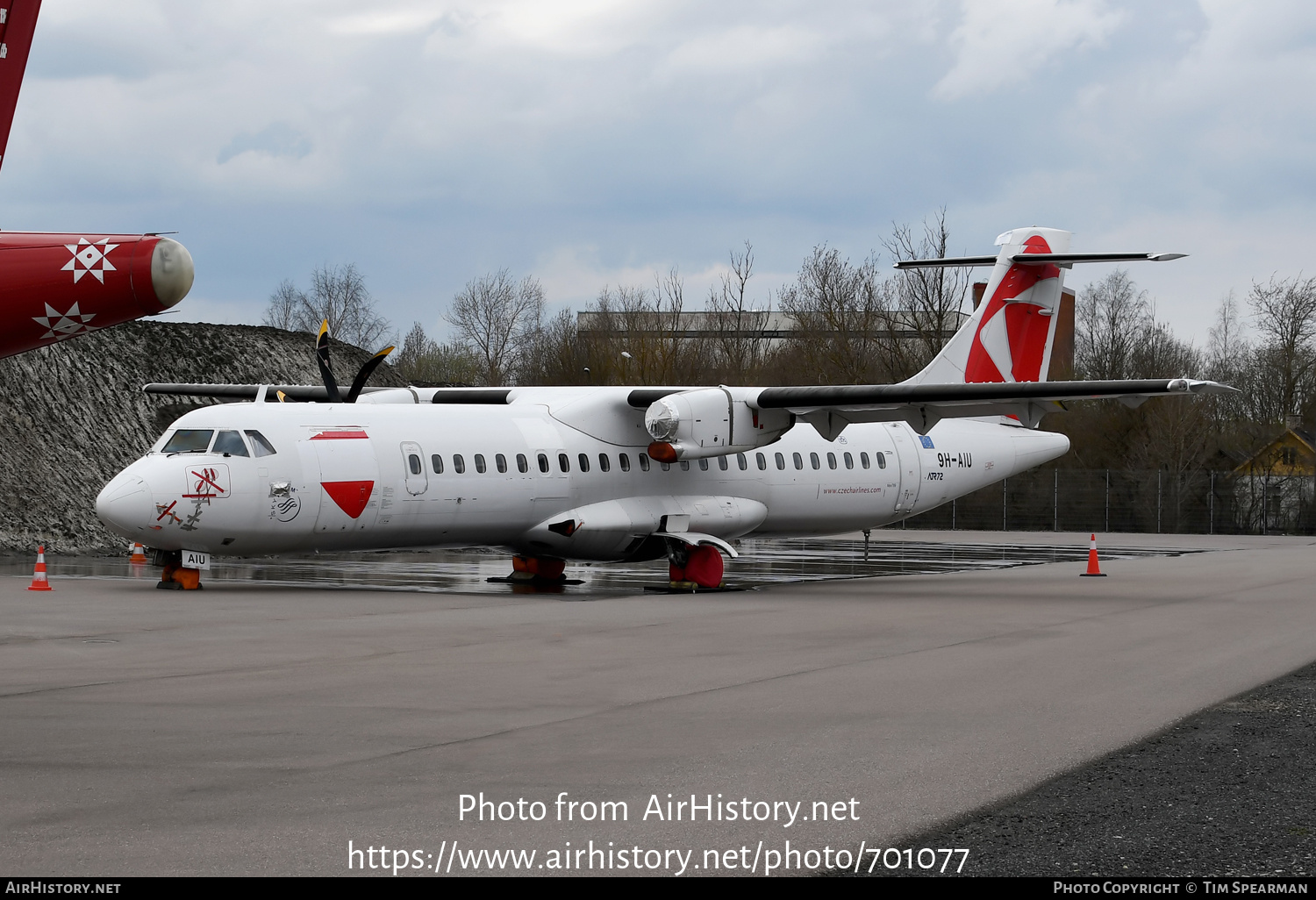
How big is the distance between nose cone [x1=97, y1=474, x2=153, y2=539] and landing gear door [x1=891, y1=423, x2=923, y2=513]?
12.3m

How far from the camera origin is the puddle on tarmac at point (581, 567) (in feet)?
68.5

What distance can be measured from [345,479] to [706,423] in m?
5.10

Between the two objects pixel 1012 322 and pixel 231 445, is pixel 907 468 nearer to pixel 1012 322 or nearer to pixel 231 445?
pixel 1012 322

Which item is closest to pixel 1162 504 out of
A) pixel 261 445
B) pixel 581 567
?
pixel 581 567

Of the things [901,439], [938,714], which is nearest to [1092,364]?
[901,439]

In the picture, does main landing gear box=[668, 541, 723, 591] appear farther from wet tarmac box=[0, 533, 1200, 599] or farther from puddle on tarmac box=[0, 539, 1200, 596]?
wet tarmac box=[0, 533, 1200, 599]

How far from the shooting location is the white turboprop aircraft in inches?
655

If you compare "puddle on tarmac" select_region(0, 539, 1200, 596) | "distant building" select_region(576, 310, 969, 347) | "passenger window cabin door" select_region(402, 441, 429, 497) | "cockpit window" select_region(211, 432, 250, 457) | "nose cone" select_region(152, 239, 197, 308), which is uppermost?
"distant building" select_region(576, 310, 969, 347)

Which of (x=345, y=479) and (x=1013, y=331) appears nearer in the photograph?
(x=345, y=479)

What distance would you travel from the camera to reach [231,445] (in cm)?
1666

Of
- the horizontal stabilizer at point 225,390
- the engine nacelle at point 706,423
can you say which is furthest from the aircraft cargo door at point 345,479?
the horizontal stabilizer at point 225,390

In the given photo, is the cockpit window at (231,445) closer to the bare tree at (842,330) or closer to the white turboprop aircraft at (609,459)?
the white turboprop aircraft at (609,459)

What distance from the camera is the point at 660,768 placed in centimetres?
675

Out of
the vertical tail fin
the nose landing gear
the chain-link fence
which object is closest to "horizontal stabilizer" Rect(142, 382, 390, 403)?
the nose landing gear
